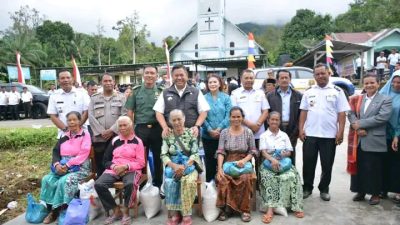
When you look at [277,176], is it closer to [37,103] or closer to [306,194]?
[306,194]

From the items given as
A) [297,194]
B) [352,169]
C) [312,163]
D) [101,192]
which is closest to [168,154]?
[101,192]

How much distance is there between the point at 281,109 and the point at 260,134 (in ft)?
1.45

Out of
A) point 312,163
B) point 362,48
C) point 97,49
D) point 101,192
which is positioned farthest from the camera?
point 97,49

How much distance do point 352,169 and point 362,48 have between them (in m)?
14.3

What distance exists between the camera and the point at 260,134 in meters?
4.76

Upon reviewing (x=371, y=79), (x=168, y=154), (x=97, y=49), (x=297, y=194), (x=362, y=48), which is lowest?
(x=297, y=194)

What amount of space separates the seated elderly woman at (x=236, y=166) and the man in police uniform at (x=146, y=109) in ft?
2.98

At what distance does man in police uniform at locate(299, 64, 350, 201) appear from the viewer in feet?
14.9

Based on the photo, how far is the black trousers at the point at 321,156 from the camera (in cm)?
461

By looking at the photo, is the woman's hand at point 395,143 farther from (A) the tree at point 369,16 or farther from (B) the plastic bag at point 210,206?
(A) the tree at point 369,16

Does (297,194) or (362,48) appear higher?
(362,48)

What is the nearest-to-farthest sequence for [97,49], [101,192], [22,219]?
[101,192]
[22,219]
[97,49]

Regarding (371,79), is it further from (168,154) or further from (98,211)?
(98,211)

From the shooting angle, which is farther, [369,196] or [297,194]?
[369,196]
